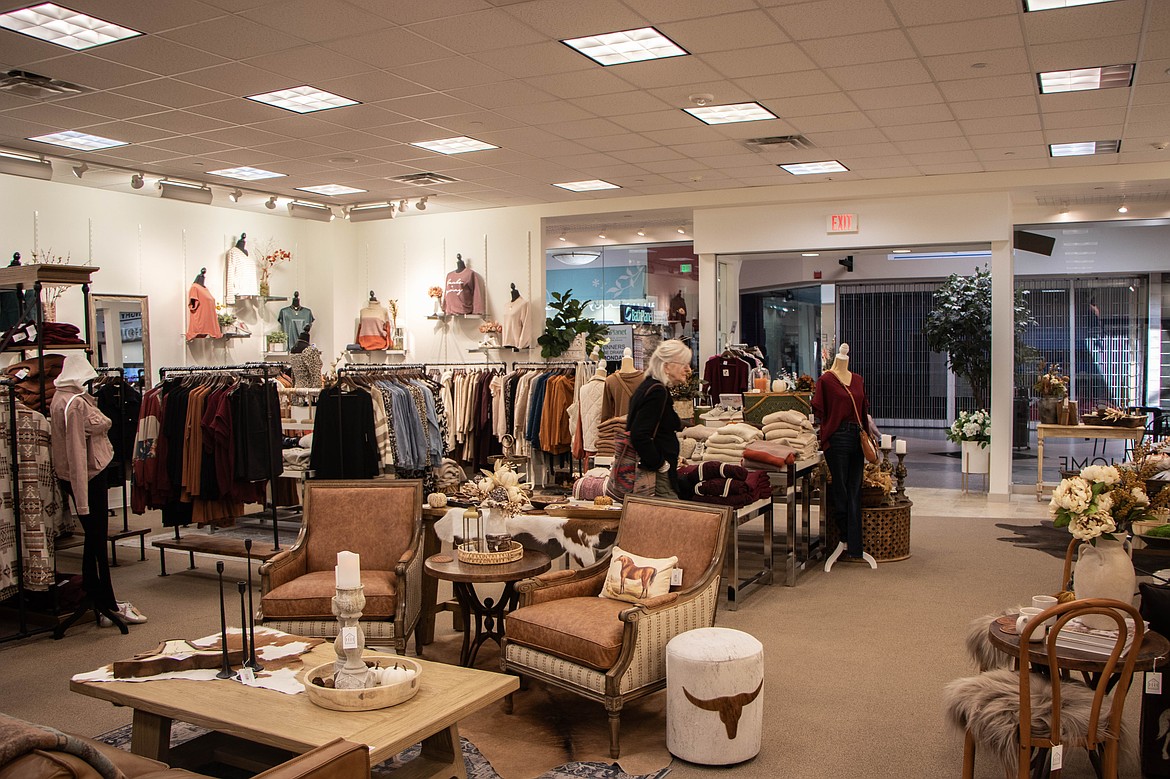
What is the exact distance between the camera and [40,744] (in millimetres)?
1941

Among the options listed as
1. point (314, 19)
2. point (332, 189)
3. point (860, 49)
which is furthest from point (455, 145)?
point (860, 49)

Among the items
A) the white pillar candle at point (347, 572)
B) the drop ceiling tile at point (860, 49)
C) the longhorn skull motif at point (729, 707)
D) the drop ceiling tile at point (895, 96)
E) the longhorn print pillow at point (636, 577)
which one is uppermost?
the drop ceiling tile at point (860, 49)

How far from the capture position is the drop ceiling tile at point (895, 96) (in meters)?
6.80

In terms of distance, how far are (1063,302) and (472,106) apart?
8293 millimetres

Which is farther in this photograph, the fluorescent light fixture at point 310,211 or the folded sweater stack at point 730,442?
the fluorescent light fixture at point 310,211

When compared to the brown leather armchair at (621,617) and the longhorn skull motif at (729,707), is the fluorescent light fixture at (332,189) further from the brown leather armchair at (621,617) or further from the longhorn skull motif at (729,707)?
the longhorn skull motif at (729,707)

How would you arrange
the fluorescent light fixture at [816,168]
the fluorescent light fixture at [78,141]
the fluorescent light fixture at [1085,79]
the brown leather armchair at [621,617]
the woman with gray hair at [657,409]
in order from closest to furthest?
the brown leather armchair at [621,617]
the woman with gray hair at [657,409]
the fluorescent light fixture at [1085,79]
the fluorescent light fixture at [78,141]
the fluorescent light fixture at [816,168]

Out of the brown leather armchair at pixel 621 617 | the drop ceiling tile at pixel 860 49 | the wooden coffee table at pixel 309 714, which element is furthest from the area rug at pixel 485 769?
the drop ceiling tile at pixel 860 49

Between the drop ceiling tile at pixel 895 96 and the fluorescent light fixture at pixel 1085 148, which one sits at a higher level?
the fluorescent light fixture at pixel 1085 148

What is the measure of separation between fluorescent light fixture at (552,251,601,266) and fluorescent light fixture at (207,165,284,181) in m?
5.44

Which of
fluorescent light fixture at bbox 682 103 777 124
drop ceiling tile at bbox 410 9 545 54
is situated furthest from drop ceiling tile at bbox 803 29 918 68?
drop ceiling tile at bbox 410 9 545 54

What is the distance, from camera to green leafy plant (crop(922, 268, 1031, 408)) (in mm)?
11656

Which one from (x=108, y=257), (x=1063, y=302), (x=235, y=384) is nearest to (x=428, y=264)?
(x=108, y=257)

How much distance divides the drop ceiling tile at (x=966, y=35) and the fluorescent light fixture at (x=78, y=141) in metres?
6.48
